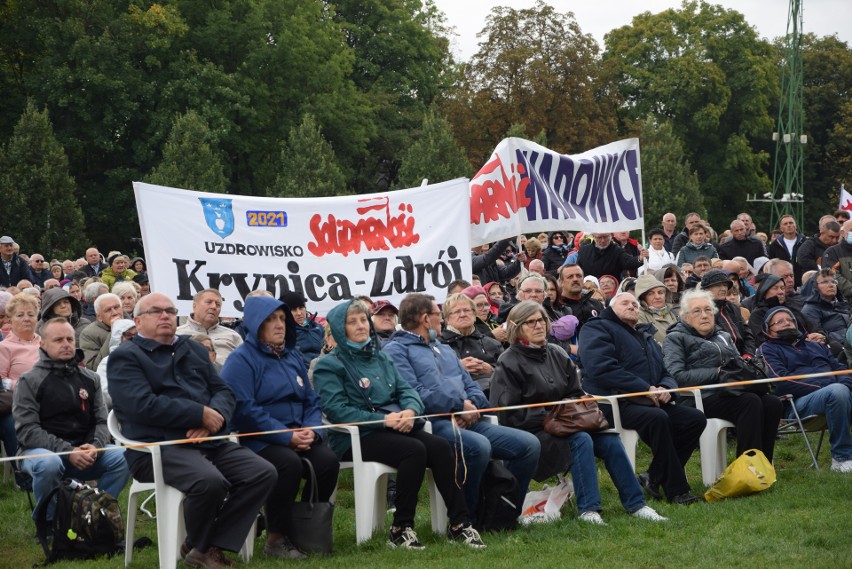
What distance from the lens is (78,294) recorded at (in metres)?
15.5

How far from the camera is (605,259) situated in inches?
573

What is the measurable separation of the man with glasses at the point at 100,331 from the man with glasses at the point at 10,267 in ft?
26.9

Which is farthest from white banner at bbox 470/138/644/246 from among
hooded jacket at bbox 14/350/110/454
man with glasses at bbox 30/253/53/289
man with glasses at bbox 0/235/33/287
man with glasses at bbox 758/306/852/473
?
man with glasses at bbox 30/253/53/289

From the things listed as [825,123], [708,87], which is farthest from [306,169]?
[825,123]

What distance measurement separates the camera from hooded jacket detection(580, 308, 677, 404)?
9.44m

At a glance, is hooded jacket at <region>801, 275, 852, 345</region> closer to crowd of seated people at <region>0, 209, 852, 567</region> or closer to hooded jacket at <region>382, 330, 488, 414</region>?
crowd of seated people at <region>0, 209, 852, 567</region>

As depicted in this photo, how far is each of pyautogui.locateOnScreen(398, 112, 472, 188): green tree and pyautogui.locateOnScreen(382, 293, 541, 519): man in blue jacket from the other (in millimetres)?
29693

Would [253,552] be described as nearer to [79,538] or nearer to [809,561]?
[79,538]

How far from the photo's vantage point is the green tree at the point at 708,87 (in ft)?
176

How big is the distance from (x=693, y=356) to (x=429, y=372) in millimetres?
2554

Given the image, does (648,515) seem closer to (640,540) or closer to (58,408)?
(640,540)

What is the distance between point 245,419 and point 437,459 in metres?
1.33

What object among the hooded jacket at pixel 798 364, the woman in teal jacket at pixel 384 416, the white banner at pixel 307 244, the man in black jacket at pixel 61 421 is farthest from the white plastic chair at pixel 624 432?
the man in black jacket at pixel 61 421

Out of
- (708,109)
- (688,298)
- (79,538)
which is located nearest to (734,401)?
(688,298)
